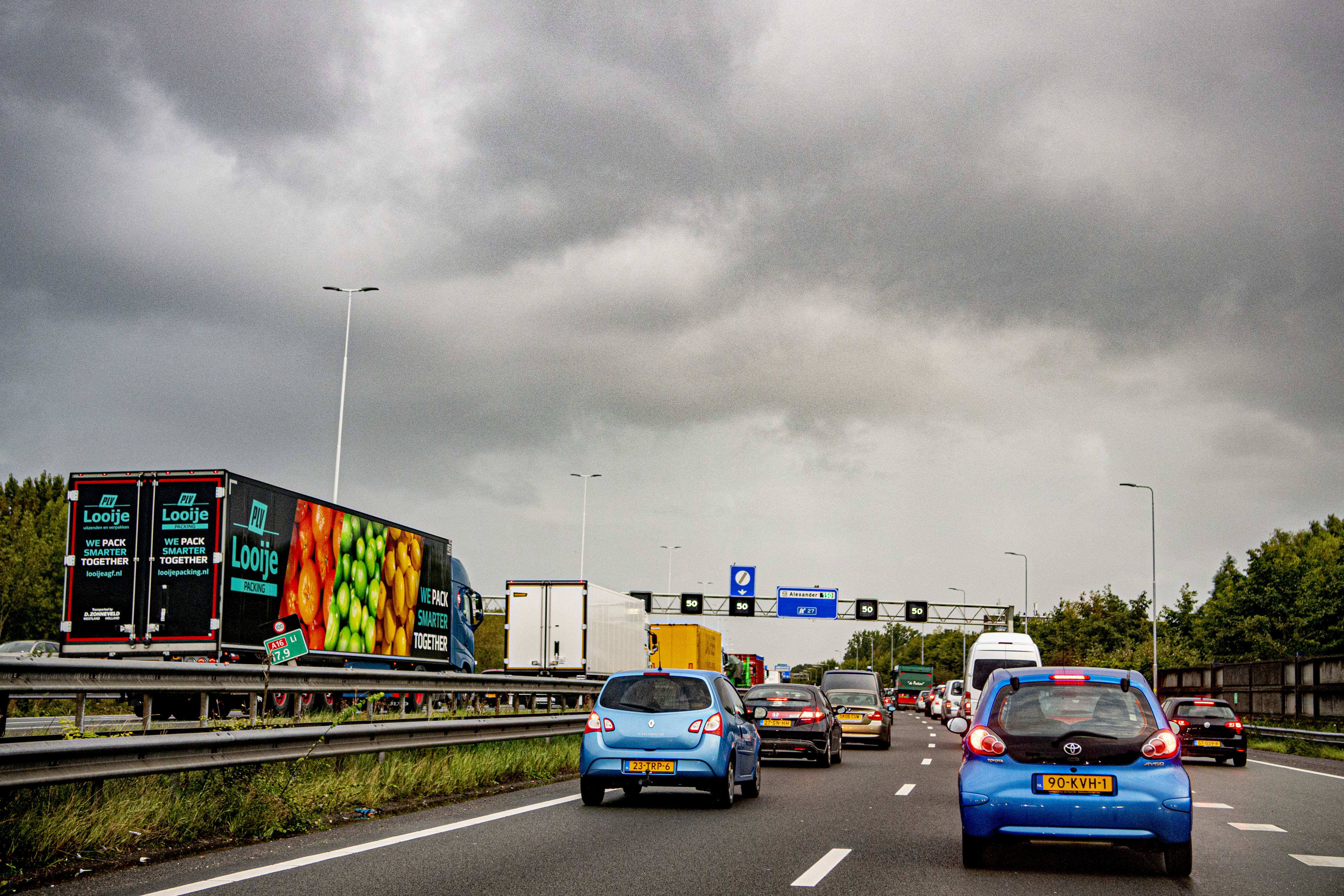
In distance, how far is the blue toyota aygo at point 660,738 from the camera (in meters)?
12.9

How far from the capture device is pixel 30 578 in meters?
62.0

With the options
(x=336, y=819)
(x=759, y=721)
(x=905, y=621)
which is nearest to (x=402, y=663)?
(x=759, y=721)

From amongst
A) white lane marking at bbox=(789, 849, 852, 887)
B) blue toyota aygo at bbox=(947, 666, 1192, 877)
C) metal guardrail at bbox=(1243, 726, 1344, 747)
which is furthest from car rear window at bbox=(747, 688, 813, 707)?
blue toyota aygo at bbox=(947, 666, 1192, 877)

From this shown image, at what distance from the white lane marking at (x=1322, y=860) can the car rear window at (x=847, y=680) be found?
21454mm

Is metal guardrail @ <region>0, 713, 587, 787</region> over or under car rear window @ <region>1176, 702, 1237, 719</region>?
over

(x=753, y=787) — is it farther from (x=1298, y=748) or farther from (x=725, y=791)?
(x=1298, y=748)

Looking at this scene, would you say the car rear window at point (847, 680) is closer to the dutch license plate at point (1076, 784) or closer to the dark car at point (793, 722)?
the dark car at point (793, 722)

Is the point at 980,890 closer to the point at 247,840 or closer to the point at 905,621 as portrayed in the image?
the point at 247,840

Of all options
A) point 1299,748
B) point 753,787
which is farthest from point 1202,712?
point 753,787

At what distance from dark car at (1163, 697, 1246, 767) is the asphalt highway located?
9.32 meters

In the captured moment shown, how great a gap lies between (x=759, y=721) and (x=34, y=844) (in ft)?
45.3

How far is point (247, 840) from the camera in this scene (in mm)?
9586

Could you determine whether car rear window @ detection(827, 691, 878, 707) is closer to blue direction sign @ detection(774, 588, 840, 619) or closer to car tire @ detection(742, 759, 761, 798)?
car tire @ detection(742, 759, 761, 798)

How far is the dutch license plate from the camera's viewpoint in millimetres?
8828
